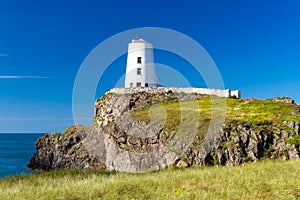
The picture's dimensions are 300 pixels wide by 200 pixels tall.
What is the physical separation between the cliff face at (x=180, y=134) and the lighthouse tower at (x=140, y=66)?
6.23 m

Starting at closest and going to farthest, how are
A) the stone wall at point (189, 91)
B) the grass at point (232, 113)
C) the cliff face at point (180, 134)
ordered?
the cliff face at point (180, 134) → the grass at point (232, 113) → the stone wall at point (189, 91)

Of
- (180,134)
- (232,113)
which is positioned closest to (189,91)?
(232,113)

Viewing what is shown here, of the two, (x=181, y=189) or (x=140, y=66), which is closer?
(x=181, y=189)

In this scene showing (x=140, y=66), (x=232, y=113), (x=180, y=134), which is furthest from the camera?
(x=140, y=66)

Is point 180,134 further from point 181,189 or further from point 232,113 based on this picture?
point 181,189

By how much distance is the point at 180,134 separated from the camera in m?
31.1

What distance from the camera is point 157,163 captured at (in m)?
29.6

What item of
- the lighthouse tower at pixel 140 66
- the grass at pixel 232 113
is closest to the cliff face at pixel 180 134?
the grass at pixel 232 113

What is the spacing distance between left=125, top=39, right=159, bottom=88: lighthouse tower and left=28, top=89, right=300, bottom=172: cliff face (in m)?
6.23

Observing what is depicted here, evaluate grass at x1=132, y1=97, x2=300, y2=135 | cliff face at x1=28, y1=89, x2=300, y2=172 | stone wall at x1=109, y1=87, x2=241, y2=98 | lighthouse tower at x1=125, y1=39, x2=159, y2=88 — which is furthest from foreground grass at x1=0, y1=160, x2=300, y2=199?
lighthouse tower at x1=125, y1=39, x2=159, y2=88

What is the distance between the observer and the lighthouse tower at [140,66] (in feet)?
189

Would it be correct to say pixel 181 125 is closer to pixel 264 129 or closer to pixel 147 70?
pixel 264 129

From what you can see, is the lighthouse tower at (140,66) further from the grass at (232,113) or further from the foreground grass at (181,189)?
the foreground grass at (181,189)

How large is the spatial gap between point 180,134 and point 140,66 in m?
29.0
